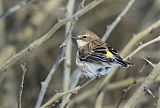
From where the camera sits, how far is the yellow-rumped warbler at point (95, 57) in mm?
4930

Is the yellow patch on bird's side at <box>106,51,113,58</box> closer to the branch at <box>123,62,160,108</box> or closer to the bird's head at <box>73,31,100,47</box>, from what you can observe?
the bird's head at <box>73,31,100,47</box>

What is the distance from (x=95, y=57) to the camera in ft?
17.3

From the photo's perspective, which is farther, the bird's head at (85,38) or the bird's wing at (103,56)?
the bird's head at (85,38)

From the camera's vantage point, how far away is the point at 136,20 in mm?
9539

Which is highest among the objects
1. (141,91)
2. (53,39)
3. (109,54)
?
(53,39)

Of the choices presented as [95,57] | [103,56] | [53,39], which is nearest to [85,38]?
[95,57]

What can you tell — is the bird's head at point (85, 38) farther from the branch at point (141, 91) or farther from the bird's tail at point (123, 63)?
the branch at point (141, 91)

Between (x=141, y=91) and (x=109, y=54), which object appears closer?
(x=141, y=91)

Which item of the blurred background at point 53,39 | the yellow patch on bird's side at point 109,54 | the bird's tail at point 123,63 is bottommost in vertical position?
the bird's tail at point 123,63

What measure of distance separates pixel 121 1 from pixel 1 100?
2.76 meters

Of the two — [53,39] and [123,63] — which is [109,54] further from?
[53,39]

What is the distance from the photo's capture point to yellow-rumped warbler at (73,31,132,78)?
4.93m

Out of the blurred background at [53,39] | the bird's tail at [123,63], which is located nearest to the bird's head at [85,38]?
the bird's tail at [123,63]

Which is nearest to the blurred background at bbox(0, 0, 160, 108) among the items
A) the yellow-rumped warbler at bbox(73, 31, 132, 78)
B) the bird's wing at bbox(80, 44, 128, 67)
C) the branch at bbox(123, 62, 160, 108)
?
the yellow-rumped warbler at bbox(73, 31, 132, 78)
